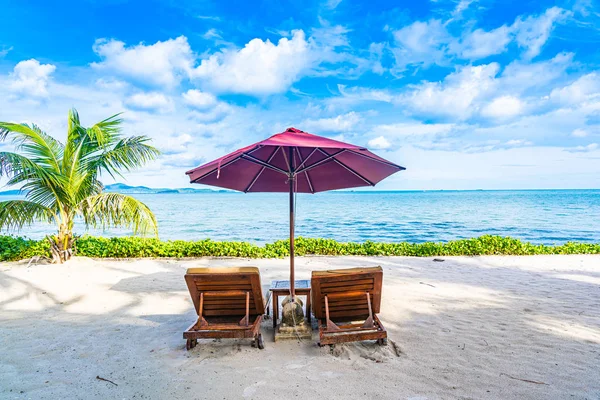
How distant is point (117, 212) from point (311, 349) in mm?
6233

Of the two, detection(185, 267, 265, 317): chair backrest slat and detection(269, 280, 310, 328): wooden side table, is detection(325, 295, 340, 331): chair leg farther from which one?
detection(185, 267, 265, 317): chair backrest slat

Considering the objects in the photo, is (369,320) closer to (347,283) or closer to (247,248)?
(347,283)

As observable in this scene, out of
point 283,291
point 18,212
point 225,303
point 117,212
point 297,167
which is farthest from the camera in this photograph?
point 117,212

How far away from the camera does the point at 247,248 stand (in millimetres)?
10031

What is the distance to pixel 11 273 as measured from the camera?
7.91 m

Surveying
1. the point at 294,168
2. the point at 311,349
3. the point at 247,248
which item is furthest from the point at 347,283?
the point at 247,248

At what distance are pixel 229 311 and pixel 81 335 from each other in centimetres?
199

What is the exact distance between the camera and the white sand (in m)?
3.33

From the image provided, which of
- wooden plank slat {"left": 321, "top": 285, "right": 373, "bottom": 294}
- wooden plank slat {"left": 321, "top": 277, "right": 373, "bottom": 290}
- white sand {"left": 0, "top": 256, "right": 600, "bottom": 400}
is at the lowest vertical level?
white sand {"left": 0, "top": 256, "right": 600, "bottom": 400}

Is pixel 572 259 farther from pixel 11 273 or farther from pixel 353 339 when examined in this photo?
pixel 11 273

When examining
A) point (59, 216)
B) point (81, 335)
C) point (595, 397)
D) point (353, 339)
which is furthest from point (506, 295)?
point (59, 216)

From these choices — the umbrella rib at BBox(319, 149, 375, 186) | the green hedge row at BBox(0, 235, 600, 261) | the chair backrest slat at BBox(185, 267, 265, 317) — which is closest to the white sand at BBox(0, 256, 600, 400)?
the chair backrest slat at BBox(185, 267, 265, 317)

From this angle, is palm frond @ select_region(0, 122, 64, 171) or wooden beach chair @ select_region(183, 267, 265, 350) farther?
palm frond @ select_region(0, 122, 64, 171)

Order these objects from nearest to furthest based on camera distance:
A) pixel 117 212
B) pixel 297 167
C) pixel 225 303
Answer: pixel 225 303 < pixel 297 167 < pixel 117 212
